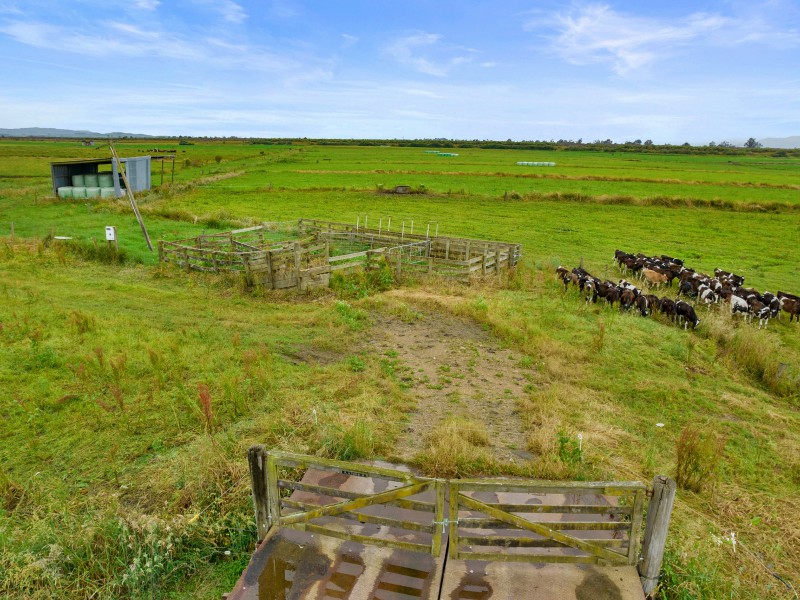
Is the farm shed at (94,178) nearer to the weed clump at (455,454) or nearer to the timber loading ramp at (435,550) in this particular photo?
the weed clump at (455,454)

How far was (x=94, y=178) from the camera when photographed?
3597 centimetres

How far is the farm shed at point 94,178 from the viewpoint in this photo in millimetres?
34812

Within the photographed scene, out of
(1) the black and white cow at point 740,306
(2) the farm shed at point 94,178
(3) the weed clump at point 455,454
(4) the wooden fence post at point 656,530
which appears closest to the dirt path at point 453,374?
(3) the weed clump at point 455,454

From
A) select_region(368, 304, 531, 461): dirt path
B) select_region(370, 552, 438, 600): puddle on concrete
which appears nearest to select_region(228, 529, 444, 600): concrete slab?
select_region(370, 552, 438, 600): puddle on concrete

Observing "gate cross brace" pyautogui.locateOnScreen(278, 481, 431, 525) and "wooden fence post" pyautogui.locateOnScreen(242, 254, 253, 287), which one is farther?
"wooden fence post" pyautogui.locateOnScreen(242, 254, 253, 287)

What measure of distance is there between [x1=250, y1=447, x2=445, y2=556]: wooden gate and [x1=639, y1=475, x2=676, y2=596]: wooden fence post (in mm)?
1927

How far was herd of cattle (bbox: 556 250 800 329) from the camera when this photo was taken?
15320 mm

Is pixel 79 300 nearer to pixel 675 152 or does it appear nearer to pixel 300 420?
pixel 300 420

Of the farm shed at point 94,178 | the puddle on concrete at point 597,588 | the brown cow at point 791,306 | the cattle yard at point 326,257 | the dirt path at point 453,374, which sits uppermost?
the farm shed at point 94,178

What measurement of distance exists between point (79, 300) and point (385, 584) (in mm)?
13619

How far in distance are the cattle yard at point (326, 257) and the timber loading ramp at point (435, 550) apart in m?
11.5

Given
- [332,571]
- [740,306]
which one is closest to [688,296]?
[740,306]

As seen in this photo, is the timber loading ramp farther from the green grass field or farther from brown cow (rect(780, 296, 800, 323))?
brown cow (rect(780, 296, 800, 323))

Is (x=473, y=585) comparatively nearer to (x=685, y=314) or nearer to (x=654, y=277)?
(x=685, y=314)
